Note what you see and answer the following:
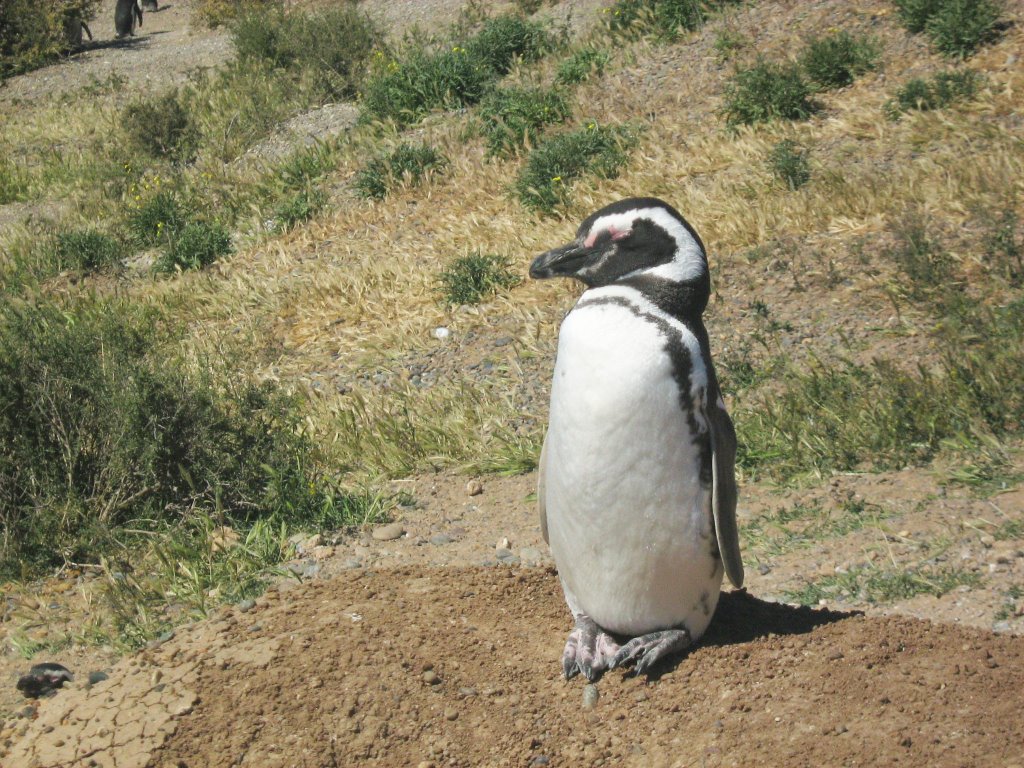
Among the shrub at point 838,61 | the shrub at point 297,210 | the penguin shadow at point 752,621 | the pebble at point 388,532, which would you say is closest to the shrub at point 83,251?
the shrub at point 297,210

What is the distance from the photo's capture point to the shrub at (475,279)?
27.6ft

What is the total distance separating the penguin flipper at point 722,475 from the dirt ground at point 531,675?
0.36 metres

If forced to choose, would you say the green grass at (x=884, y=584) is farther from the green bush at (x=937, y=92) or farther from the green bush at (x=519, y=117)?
the green bush at (x=519, y=117)

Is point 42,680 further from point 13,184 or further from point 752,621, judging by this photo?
point 13,184

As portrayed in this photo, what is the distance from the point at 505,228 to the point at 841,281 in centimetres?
302

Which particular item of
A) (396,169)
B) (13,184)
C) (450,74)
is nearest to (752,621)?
(396,169)

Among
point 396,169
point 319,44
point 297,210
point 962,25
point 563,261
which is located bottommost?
point 297,210

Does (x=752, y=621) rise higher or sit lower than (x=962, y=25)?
lower

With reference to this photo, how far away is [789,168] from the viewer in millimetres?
8609

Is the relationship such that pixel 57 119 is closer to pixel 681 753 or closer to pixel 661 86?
pixel 661 86

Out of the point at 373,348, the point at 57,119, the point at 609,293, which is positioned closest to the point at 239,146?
the point at 57,119

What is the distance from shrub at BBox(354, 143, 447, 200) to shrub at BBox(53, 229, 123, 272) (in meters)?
2.42

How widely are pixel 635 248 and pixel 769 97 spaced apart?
22.3ft

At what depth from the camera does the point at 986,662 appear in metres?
3.29
